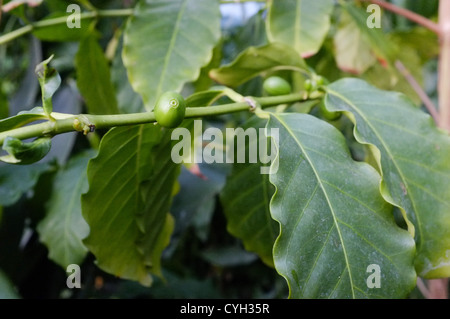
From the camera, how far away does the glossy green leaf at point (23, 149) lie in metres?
0.45

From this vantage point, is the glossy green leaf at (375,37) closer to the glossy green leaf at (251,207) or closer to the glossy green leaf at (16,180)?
the glossy green leaf at (251,207)

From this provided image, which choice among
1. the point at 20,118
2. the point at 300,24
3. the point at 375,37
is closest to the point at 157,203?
the point at 20,118

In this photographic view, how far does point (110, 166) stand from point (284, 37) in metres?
0.50

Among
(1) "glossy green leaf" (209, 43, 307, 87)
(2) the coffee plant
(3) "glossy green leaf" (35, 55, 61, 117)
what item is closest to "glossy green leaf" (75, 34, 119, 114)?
(2) the coffee plant

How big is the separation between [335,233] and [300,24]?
0.56 metres

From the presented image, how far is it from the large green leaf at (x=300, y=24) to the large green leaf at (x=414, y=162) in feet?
0.87

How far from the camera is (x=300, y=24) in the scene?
3.09ft

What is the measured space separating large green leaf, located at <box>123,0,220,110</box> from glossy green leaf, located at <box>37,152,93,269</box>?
0.84 ft

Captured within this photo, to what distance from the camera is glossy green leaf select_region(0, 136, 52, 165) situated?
450 mm

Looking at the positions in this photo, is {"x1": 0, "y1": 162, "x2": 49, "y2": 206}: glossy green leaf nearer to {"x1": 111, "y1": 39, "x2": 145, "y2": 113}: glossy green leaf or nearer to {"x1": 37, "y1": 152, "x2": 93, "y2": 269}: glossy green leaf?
{"x1": 37, "y1": 152, "x2": 93, "y2": 269}: glossy green leaf

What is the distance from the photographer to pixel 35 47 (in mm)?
1264

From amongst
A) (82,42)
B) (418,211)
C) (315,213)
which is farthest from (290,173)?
(82,42)
